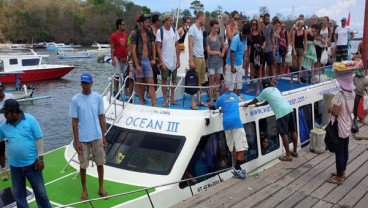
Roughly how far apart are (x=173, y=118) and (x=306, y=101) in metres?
4.24

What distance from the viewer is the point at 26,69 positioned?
40.3m

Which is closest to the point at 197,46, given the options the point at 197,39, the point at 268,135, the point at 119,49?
the point at 197,39

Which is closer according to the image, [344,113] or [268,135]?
[344,113]

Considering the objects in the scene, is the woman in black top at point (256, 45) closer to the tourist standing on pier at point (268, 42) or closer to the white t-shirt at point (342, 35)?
the tourist standing on pier at point (268, 42)

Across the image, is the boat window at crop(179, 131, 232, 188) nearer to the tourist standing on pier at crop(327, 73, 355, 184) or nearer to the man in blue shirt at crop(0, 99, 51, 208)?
the tourist standing on pier at crop(327, 73, 355, 184)

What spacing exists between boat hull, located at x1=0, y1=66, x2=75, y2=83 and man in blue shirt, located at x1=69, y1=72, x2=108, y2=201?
34.4m

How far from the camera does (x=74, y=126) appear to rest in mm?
5770

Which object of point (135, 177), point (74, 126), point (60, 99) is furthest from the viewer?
point (60, 99)

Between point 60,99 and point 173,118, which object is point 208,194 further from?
point 60,99

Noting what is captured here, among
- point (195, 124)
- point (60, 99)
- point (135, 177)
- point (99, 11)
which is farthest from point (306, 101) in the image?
point (99, 11)

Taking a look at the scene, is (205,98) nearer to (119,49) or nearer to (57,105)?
(119,49)

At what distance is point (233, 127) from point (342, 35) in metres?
8.26

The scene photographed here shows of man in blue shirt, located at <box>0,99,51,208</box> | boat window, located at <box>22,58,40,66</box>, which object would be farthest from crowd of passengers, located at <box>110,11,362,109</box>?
boat window, located at <box>22,58,40,66</box>

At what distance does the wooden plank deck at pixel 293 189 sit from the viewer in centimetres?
578
